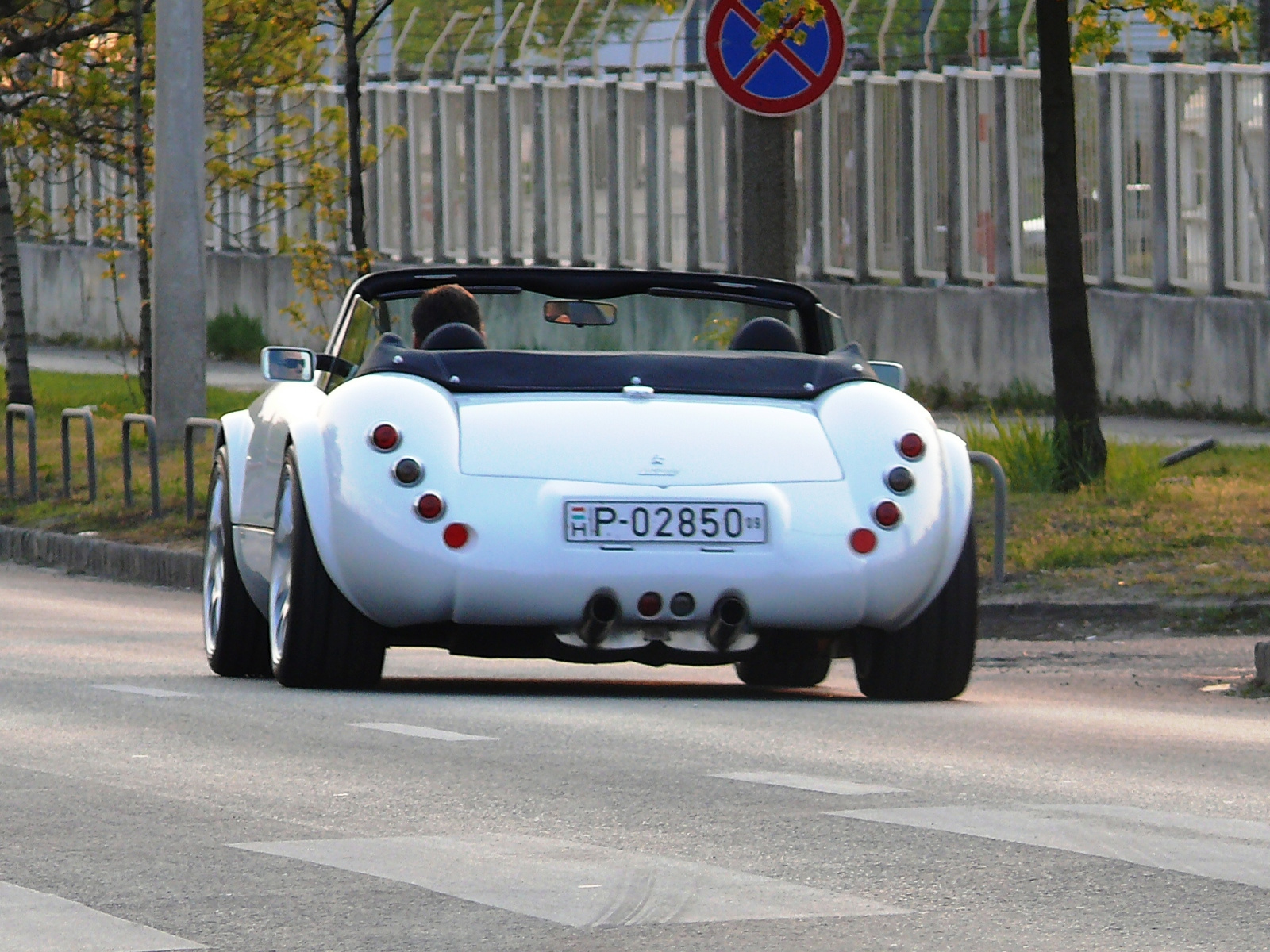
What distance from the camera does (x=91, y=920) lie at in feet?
17.6

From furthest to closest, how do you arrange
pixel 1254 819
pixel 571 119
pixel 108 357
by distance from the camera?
1. pixel 108 357
2. pixel 571 119
3. pixel 1254 819

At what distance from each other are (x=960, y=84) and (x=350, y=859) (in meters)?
22.1

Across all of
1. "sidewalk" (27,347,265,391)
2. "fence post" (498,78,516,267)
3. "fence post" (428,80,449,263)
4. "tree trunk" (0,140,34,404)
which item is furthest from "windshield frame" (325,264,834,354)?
"fence post" (428,80,449,263)

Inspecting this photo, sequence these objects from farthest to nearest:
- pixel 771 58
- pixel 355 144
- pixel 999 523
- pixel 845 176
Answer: pixel 845 176, pixel 355 144, pixel 771 58, pixel 999 523

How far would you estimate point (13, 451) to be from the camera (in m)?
21.3

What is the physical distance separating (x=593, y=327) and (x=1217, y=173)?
15.0 m

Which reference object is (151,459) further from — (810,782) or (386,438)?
(810,782)

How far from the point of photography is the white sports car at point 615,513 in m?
8.57

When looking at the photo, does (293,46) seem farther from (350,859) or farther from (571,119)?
(350,859)

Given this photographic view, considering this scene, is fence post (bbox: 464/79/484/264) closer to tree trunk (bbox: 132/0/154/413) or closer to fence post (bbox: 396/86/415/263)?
fence post (bbox: 396/86/415/263)

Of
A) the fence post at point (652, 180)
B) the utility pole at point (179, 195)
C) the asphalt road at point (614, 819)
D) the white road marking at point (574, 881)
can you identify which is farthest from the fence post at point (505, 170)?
the white road marking at point (574, 881)

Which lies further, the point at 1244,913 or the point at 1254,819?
the point at 1254,819

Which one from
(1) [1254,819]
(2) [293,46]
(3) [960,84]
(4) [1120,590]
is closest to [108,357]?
(2) [293,46]

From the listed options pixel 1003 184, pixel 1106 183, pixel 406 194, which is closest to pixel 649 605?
pixel 1106 183
